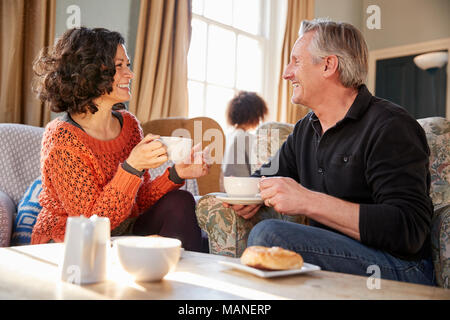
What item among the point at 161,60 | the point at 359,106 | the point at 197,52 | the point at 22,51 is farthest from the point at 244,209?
the point at 197,52

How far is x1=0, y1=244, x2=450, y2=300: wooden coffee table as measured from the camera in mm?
655

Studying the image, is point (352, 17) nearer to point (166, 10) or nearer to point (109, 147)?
point (166, 10)

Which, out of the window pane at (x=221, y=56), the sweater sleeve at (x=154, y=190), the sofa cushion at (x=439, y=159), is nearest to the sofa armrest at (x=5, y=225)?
the sweater sleeve at (x=154, y=190)

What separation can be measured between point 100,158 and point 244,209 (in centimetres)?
54

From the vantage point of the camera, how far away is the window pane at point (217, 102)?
148 inches

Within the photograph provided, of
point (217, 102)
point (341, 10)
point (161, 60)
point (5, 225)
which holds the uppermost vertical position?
point (341, 10)

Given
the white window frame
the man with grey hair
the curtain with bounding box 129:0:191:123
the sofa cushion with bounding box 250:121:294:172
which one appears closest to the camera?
the man with grey hair

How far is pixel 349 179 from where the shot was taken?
1259 mm

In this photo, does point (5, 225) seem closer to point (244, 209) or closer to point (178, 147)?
point (178, 147)

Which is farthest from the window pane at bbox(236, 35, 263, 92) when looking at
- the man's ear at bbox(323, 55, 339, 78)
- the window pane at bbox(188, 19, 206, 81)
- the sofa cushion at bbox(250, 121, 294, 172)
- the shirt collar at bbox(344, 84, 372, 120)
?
the shirt collar at bbox(344, 84, 372, 120)

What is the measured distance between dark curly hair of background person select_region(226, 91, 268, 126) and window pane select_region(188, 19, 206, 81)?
55 cm

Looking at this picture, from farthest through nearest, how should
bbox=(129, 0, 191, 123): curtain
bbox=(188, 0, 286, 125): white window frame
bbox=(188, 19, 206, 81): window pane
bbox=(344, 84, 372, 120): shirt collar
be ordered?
1. bbox=(188, 0, 286, 125): white window frame
2. bbox=(188, 19, 206, 81): window pane
3. bbox=(129, 0, 191, 123): curtain
4. bbox=(344, 84, 372, 120): shirt collar

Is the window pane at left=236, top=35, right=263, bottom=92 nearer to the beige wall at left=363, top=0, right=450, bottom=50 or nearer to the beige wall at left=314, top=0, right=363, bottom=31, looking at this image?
the beige wall at left=314, top=0, right=363, bottom=31

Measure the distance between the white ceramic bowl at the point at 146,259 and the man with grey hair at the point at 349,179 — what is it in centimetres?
40
